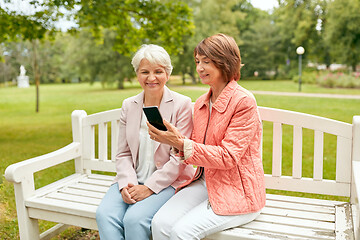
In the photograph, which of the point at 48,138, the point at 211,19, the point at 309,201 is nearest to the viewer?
the point at 309,201

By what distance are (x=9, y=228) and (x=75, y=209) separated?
1431mm

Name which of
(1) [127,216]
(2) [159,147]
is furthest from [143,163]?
(1) [127,216]

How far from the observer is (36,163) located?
116 inches

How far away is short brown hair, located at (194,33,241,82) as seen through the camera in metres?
2.23

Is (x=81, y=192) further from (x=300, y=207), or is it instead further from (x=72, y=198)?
(x=300, y=207)

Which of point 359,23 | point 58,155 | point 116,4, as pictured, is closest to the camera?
point 58,155

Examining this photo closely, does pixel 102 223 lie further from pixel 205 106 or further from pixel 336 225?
pixel 336 225

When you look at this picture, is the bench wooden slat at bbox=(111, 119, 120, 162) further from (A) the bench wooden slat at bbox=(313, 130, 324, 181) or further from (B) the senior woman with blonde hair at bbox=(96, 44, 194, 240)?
(A) the bench wooden slat at bbox=(313, 130, 324, 181)

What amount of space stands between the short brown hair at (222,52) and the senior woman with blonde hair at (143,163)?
0.35 m

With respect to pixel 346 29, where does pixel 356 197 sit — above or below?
below

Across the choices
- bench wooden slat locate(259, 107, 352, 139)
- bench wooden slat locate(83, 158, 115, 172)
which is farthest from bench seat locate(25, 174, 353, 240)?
bench wooden slat locate(259, 107, 352, 139)

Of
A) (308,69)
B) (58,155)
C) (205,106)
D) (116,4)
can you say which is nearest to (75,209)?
(58,155)

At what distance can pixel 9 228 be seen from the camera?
3660mm

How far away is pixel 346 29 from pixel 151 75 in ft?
83.1
